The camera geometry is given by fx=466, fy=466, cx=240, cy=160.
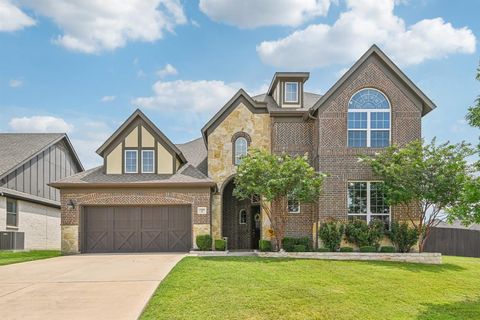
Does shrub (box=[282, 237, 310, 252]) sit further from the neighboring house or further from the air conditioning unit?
the air conditioning unit

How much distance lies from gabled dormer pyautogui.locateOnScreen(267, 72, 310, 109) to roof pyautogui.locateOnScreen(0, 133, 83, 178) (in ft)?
46.8

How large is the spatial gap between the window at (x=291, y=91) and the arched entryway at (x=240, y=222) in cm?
571

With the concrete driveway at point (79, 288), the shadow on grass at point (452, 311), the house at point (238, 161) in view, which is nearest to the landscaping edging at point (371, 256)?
the house at point (238, 161)

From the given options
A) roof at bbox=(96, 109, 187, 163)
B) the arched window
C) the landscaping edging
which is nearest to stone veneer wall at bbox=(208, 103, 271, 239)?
roof at bbox=(96, 109, 187, 163)

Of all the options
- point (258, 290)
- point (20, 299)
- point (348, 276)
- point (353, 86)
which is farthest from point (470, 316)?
point (353, 86)

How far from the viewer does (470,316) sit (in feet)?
35.6

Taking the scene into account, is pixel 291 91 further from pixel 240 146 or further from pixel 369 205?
pixel 369 205

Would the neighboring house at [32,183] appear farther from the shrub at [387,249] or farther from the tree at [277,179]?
the shrub at [387,249]

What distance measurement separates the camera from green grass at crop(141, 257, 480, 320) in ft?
32.4

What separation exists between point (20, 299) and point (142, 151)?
40.5 ft

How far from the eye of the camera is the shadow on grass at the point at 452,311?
34.5 ft

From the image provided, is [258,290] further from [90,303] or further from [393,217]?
[393,217]

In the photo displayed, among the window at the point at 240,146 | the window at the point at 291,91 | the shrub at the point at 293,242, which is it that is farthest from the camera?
the window at the point at 291,91

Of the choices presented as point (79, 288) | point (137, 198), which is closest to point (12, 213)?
point (137, 198)
